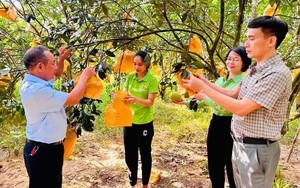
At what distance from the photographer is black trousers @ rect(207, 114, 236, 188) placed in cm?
198

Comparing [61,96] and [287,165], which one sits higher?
[61,96]

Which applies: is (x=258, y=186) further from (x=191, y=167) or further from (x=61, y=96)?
(x=191, y=167)

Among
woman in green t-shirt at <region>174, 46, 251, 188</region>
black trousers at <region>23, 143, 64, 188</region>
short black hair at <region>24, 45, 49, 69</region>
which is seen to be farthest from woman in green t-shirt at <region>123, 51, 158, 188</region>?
short black hair at <region>24, 45, 49, 69</region>

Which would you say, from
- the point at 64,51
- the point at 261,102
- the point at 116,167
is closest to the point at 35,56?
the point at 64,51

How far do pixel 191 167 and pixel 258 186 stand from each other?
2.03 metres

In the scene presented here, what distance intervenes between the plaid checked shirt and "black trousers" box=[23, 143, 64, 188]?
1090 mm

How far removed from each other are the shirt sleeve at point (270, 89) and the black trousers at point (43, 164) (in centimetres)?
120

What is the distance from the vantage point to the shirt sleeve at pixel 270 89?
3.85ft

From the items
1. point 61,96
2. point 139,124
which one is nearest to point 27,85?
point 61,96

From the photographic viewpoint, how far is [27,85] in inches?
59.1

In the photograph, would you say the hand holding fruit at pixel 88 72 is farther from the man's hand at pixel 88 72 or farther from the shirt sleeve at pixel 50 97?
the shirt sleeve at pixel 50 97

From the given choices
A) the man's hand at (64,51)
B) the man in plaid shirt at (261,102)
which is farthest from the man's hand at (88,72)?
the man in plaid shirt at (261,102)

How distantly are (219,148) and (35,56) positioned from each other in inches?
55.6

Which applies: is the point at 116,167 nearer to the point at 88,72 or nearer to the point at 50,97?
the point at 50,97
